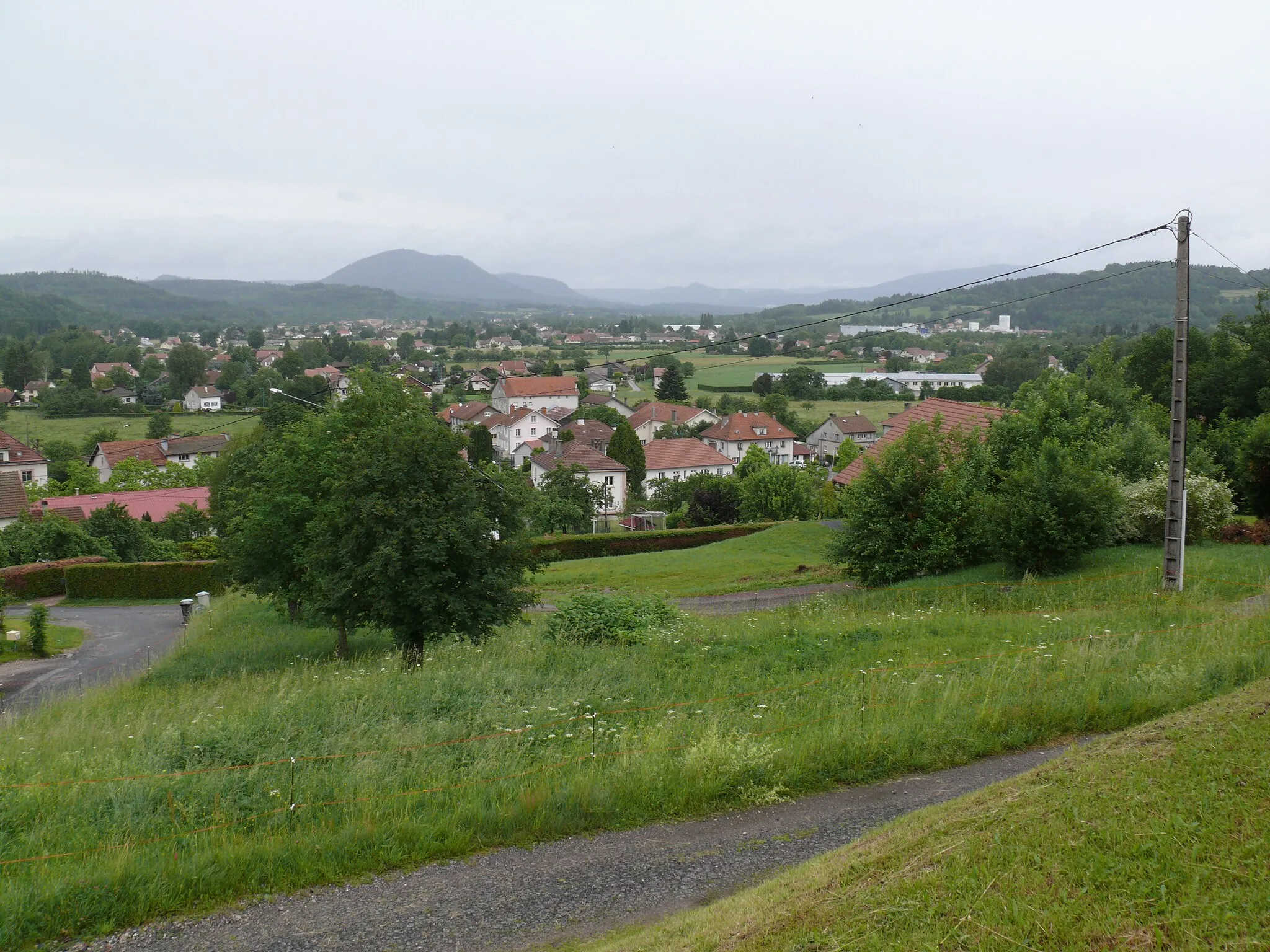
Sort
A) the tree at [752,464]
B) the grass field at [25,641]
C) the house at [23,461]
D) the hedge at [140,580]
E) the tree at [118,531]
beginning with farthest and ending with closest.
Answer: the house at [23,461]
the tree at [752,464]
the tree at [118,531]
the hedge at [140,580]
the grass field at [25,641]

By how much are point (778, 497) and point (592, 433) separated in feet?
120

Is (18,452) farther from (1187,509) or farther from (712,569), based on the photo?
(1187,509)

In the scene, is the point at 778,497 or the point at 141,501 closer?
the point at 778,497

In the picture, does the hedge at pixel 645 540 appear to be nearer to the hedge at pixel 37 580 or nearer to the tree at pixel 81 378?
the hedge at pixel 37 580

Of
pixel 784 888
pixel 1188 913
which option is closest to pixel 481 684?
pixel 784 888

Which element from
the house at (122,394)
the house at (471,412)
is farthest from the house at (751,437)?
the house at (122,394)

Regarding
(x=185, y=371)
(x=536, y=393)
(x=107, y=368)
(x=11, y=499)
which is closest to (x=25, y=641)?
(x=11, y=499)

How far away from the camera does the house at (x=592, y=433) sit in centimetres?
7775

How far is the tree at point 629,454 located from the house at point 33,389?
8174 centimetres

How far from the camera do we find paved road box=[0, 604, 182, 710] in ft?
57.8

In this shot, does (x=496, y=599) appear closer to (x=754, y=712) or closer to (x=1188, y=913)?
(x=754, y=712)

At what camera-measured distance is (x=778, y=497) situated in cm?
4522

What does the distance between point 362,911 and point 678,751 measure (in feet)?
9.40

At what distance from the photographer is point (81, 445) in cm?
8106
